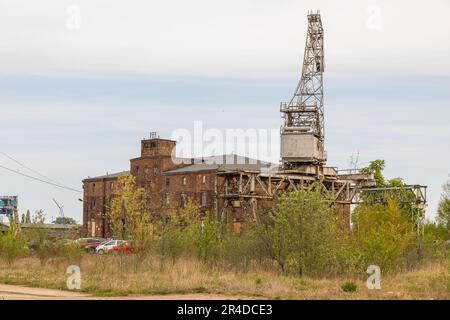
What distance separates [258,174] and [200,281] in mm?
35084

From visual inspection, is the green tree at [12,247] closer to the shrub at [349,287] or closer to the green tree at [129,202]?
the shrub at [349,287]

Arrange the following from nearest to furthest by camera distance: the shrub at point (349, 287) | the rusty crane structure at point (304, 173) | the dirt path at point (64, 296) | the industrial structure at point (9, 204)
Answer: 1. the dirt path at point (64, 296)
2. the shrub at point (349, 287)
3. the rusty crane structure at point (304, 173)
4. the industrial structure at point (9, 204)

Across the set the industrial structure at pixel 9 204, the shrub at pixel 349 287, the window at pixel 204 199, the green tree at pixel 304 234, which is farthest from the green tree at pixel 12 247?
the industrial structure at pixel 9 204

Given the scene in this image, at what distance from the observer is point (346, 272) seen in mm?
27953

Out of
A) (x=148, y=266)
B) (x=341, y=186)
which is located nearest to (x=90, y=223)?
(x=341, y=186)

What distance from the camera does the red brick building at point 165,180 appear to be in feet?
241

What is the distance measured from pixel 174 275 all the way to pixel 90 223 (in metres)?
62.7

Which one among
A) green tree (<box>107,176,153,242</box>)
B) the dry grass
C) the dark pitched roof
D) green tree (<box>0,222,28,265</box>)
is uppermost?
the dark pitched roof

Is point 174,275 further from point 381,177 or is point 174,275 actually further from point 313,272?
point 381,177

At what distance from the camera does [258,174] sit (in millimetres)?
59312

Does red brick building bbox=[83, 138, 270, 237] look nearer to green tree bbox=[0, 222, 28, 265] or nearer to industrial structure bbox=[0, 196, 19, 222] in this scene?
industrial structure bbox=[0, 196, 19, 222]

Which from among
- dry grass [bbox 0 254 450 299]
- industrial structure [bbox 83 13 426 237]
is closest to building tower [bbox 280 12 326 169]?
industrial structure [bbox 83 13 426 237]

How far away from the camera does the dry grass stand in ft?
71.9

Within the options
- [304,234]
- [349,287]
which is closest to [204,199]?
[304,234]
